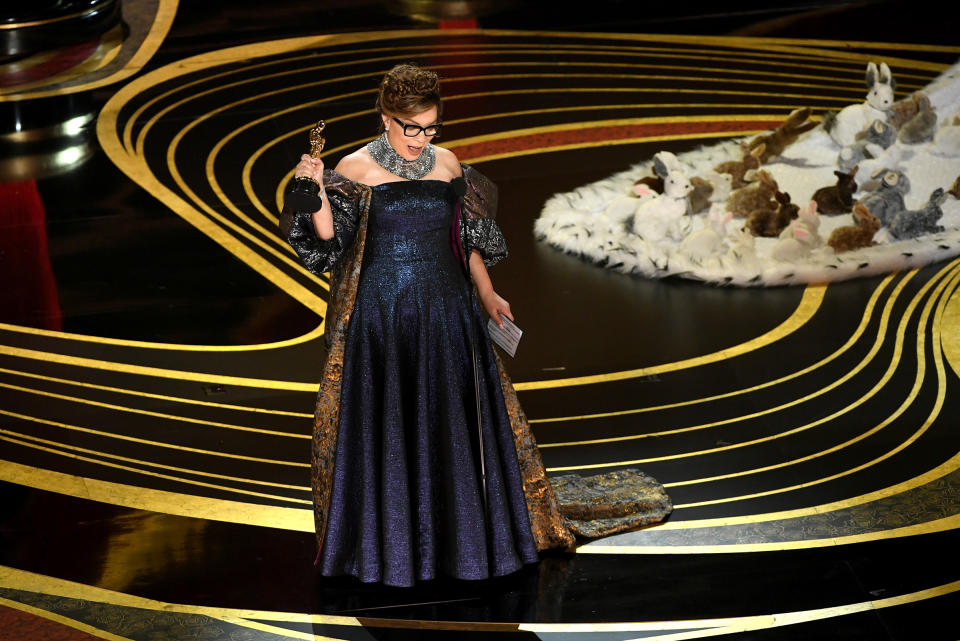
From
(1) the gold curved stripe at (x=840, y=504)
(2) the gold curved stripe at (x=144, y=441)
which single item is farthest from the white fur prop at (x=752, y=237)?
(2) the gold curved stripe at (x=144, y=441)

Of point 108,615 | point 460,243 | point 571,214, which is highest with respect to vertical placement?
point 460,243

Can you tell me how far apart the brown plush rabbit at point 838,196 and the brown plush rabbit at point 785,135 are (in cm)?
43

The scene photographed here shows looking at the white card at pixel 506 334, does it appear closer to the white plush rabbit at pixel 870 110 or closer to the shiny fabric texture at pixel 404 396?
the shiny fabric texture at pixel 404 396

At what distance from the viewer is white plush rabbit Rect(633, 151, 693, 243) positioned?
5375 mm

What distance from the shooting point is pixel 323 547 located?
11.6ft

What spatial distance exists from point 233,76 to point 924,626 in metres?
4.87

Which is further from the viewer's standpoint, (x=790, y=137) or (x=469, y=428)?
(x=790, y=137)

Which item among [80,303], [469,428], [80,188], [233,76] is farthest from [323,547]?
[233,76]

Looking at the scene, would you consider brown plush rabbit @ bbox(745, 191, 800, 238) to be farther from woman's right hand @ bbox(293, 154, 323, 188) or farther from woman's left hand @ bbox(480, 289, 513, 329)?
woman's right hand @ bbox(293, 154, 323, 188)

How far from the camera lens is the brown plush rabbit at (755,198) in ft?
18.0

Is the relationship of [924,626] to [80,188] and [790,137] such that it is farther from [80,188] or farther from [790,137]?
[80,188]

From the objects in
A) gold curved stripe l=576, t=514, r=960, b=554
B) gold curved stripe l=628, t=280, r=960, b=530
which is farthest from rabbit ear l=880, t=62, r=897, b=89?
gold curved stripe l=576, t=514, r=960, b=554

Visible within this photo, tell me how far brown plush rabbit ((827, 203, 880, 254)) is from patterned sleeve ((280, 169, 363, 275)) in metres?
2.60

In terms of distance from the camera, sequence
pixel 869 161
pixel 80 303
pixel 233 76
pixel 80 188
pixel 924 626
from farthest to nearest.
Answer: pixel 233 76 → pixel 80 188 → pixel 869 161 → pixel 80 303 → pixel 924 626
